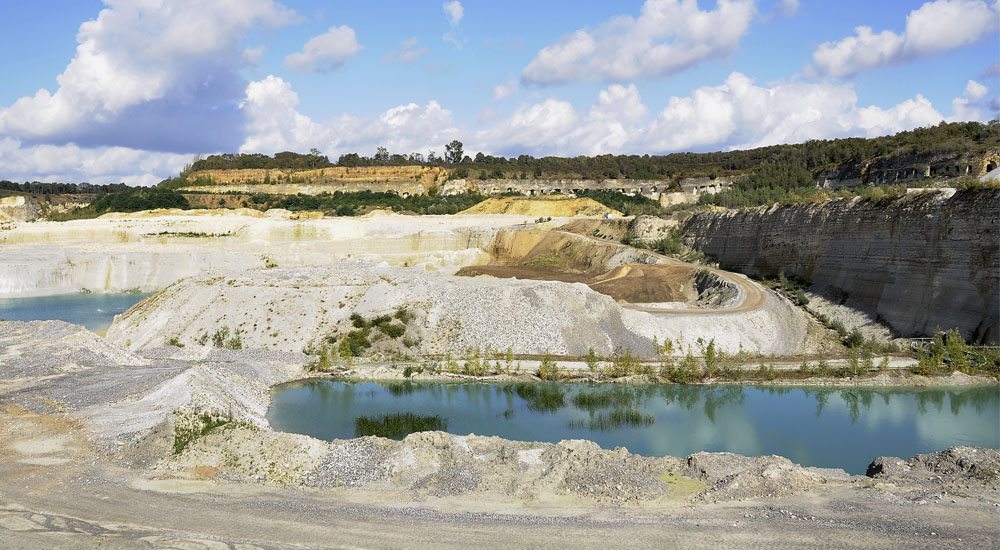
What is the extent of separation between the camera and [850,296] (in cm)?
4022

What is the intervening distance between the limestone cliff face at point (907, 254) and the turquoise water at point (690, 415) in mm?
5621

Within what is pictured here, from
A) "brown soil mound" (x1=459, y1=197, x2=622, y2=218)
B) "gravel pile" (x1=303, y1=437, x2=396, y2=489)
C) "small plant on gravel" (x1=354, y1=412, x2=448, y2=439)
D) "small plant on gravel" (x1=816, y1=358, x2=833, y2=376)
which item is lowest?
"small plant on gravel" (x1=354, y1=412, x2=448, y2=439)

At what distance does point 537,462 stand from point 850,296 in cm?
2927

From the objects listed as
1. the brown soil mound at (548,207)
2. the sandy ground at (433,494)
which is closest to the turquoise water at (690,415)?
the sandy ground at (433,494)

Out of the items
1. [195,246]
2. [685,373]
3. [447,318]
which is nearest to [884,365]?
[685,373]

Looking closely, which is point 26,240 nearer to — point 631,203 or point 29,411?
point 29,411

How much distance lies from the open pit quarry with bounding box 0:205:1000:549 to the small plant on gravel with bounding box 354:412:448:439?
3.29 m

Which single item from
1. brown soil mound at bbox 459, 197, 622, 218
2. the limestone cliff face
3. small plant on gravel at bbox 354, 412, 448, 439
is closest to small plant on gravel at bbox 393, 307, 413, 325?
small plant on gravel at bbox 354, 412, 448, 439

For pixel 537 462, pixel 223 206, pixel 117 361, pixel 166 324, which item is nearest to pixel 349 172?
pixel 223 206

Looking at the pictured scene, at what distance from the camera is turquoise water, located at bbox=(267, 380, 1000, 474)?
22016mm

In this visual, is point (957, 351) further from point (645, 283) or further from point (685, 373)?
point (645, 283)

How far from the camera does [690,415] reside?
85.5 ft

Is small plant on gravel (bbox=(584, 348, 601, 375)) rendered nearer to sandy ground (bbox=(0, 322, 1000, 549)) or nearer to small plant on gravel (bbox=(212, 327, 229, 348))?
sandy ground (bbox=(0, 322, 1000, 549))

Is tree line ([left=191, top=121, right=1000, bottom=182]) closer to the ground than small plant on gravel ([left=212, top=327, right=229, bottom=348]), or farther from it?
farther from it
